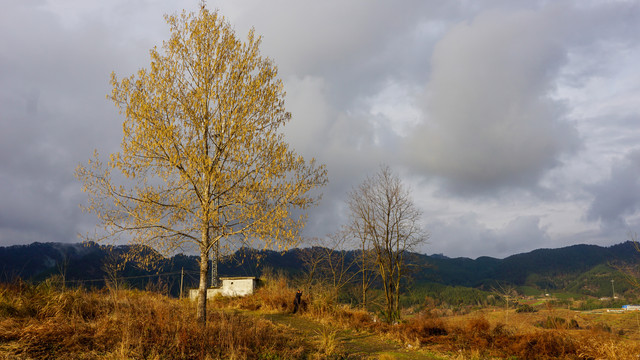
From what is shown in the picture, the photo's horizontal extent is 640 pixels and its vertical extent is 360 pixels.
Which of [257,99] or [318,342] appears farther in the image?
[318,342]

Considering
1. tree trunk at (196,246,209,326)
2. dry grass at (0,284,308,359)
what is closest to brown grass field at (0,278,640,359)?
dry grass at (0,284,308,359)

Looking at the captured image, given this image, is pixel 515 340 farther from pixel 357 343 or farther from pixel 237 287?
pixel 237 287

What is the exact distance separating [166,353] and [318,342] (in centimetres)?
508

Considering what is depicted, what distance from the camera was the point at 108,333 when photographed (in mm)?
8461

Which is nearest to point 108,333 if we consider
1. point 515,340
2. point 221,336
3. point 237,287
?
point 221,336

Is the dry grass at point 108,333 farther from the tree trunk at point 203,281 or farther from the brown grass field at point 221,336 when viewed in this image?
the tree trunk at point 203,281

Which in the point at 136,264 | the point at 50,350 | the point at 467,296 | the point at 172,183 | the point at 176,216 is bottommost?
the point at 467,296

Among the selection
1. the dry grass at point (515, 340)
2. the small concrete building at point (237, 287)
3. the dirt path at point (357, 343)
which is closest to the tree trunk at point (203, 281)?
the dirt path at point (357, 343)

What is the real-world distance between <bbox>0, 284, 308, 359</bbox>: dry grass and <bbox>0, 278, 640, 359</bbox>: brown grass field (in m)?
0.02

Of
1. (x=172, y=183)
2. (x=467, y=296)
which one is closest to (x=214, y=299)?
(x=172, y=183)

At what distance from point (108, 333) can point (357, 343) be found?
8312 millimetres

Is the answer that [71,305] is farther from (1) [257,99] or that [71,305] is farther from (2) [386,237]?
(2) [386,237]

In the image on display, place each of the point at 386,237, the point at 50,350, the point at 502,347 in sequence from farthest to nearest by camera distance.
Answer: the point at 386,237
the point at 502,347
the point at 50,350

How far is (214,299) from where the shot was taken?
86.4 feet
